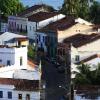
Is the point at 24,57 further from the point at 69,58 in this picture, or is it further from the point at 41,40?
the point at 41,40

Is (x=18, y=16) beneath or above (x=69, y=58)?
above

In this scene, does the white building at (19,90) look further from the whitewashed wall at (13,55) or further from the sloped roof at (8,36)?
the sloped roof at (8,36)

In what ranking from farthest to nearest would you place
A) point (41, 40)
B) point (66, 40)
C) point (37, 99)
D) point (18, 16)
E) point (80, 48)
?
point (18, 16), point (41, 40), point (66, 40), point (80, 48), point (37, 99)

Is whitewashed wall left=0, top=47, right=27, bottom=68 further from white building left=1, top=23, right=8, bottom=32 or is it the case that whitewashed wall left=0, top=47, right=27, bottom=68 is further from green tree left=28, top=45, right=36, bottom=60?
white building left=1, top=23, right=8, bottom=32

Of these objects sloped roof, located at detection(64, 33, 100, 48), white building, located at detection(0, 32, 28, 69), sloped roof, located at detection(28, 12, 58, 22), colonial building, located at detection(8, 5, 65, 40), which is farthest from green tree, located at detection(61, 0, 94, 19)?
white building, located at detection(0, 32, 28, 69)

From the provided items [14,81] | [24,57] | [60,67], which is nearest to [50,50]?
[60,67]

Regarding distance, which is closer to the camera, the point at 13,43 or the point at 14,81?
the point at 14,81

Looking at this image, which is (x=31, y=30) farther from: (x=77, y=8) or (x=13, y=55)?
(x=13, y=55)

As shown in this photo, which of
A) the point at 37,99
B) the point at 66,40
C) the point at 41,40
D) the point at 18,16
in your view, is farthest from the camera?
the point at 18,16
